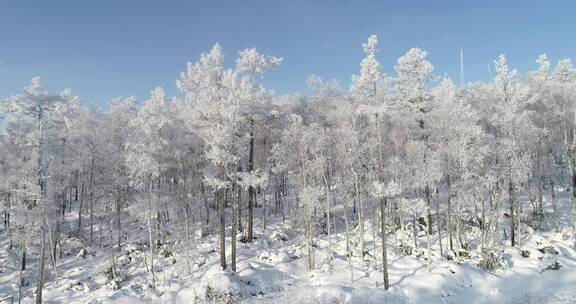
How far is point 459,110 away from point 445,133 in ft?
6.69

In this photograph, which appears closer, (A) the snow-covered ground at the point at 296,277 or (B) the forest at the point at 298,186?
(A) the snow-covered ground at the point at 296,277

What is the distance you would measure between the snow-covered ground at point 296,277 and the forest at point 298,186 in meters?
0.18

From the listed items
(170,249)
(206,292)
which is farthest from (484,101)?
(170,249)

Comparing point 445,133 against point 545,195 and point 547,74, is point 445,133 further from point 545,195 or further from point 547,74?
point 547,74

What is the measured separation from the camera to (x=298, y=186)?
29.8 metres

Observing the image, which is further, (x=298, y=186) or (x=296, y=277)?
(x=298, y=186)

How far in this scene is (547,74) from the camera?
169 feet

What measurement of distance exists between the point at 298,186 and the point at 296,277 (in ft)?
22.8

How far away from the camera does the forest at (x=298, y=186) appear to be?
25516 mm

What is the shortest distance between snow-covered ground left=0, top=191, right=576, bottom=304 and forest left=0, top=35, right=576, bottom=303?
A: 176 millimetres

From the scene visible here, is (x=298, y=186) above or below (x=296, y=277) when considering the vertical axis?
above

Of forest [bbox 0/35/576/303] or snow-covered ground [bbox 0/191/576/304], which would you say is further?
forest [bbox 0/35/576/303]

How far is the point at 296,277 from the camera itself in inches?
1064

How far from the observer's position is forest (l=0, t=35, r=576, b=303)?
25.5m
